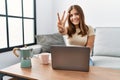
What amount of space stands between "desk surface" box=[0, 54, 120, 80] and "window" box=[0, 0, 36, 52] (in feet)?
4.09

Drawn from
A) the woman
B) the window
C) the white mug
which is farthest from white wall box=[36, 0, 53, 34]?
the white mug

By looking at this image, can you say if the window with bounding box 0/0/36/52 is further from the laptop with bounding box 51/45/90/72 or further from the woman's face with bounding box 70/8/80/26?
the laptop with bounding box 51/45/90/72

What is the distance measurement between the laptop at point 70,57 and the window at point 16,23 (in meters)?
1.37

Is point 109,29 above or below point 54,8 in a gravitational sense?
below

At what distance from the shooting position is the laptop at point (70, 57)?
111cm

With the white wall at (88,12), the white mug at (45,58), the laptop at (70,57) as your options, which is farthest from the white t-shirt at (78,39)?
the white wall at (88,12)

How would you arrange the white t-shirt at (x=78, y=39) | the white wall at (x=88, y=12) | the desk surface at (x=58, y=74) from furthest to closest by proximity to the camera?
the white wall at (x=88, y=12) → the white t-shirt at (x=78, y=39) → the desk surface at (x=58, y=74)

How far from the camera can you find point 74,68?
3.82ft

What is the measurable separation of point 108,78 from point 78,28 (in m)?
0.74

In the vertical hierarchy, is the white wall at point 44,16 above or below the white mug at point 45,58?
above

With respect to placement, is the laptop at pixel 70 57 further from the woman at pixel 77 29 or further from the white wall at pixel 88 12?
the white wall at pixel 88 12

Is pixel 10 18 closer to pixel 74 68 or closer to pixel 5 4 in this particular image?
pixel 5 4

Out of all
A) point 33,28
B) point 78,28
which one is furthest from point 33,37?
point 78,28

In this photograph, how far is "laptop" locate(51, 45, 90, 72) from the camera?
111 cm
